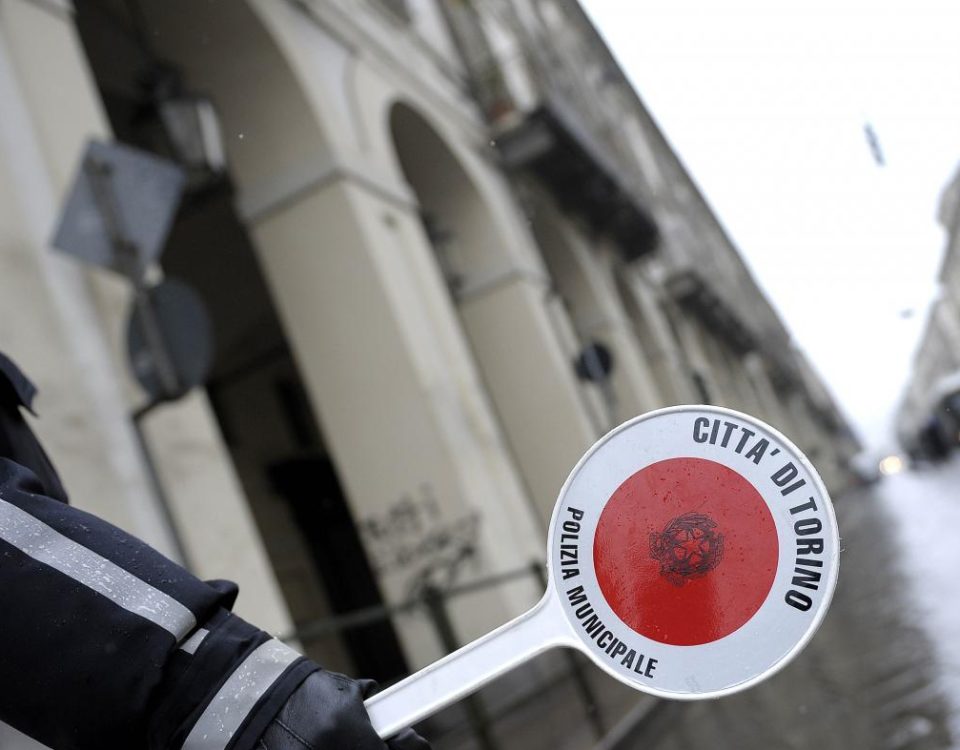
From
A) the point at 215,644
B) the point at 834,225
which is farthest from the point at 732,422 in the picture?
the point at 834,225

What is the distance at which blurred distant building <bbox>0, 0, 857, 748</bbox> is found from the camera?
169 inches

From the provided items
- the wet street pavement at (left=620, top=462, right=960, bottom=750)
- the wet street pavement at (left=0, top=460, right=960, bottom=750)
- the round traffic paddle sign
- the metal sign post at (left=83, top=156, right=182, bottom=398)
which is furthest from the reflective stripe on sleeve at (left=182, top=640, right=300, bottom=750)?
the wet street pavement at (left=0, top=460, right=960, bottom=750)

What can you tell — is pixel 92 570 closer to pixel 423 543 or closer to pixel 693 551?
pixel 693 551

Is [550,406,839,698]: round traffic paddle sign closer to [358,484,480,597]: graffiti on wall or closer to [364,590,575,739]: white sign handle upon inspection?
[364,590,575,739]: white sign handle

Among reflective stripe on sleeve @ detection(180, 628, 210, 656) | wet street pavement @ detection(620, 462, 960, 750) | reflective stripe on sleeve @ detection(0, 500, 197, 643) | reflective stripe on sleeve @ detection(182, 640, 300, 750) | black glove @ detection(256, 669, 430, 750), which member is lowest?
wet street pavement @ detection(620, 462, 960, 750)

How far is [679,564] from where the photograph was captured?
0.82m

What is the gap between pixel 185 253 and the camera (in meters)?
9.78

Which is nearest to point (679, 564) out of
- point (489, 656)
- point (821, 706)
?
point (489, 656)

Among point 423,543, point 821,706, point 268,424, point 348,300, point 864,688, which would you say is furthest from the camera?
point 268,424

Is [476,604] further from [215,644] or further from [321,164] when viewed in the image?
[215,644]

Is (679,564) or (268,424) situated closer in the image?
(679,564)

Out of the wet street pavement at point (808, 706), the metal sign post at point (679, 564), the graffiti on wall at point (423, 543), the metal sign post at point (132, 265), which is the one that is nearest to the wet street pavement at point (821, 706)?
the wet street pavement at point (808, 706)

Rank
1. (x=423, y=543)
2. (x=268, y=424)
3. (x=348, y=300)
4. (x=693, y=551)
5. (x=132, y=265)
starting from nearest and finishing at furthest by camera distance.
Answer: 1. (x=693, y=551)
2. (x=132, y=265)
3. (x=423, y=543)
4. (x=348, y=300)
5. (x=268, y=424)

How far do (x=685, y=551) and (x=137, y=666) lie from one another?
415mm
